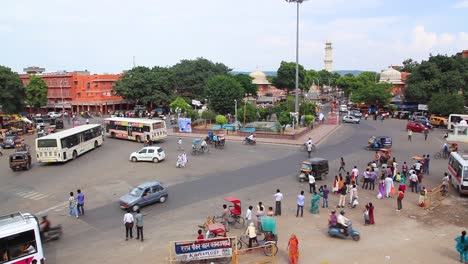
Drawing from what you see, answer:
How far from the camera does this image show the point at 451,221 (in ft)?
55.5

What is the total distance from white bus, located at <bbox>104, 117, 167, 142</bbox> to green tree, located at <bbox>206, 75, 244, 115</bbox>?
55.5ft

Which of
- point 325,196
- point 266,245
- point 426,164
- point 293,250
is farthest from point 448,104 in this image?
point 293,250

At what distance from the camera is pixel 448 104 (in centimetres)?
5050

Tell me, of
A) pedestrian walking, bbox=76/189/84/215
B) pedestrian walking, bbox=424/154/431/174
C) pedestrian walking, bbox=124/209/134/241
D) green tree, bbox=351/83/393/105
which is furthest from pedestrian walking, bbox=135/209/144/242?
green tree, bbox=351/83/393/105

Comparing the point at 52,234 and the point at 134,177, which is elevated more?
the point at 134,177

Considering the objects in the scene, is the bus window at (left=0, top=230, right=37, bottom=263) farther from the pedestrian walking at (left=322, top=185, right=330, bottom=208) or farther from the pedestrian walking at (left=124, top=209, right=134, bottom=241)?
the pedestrian walking at (left=322, top=185, right=330, bottom=208)

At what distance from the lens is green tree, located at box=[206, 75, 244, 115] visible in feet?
181

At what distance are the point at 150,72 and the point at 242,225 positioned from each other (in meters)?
56.2

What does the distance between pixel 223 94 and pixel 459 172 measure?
125ft

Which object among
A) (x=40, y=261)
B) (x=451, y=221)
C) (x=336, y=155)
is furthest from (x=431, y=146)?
(x=40, y=261)

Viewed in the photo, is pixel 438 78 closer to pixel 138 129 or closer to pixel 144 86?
pixel 138 129

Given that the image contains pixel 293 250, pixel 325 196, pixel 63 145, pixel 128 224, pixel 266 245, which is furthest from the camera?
pixel 63 145

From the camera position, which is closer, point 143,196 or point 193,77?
point 143,196

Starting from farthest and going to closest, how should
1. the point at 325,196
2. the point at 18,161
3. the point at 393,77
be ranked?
the point at 393,77 < the point at 18,161 < the point at 325,196
